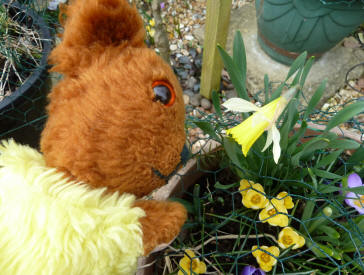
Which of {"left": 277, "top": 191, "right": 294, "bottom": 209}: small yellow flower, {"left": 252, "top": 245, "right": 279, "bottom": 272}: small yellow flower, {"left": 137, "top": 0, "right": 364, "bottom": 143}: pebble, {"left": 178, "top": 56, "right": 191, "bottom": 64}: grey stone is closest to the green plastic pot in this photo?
{"left": 137, "top": 0, "right": 364, "bottom": 143}: pebble

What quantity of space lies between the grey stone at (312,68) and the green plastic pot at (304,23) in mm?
82

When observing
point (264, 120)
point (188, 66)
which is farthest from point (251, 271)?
point (188, 66)

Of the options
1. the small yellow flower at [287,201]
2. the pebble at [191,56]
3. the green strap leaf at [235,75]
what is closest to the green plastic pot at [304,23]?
the pebble at [191,56]

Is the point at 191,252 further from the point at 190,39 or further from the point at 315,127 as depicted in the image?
the point at 190,39

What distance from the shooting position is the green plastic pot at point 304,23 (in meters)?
1.27

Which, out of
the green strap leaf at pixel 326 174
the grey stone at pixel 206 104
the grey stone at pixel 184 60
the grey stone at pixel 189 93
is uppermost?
the green strap leaf at pixel 326 174

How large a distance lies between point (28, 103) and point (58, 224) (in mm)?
853

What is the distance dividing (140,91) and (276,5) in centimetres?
119

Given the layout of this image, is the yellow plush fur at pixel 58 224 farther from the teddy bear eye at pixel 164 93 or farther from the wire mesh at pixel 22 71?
the wire mesh at pixel 22 71

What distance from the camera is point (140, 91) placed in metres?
0.42

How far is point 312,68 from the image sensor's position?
1591 millimetres

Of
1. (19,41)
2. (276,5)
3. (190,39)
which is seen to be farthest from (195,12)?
(19,41)

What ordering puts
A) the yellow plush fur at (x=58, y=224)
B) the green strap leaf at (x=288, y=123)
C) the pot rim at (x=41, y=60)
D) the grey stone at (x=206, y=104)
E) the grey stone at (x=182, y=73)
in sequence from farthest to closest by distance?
1. the grey stone at (x=182, y=73)
2. the grey stone at (x=206, y=104)
3. the pot rim at (x=41, y=60)
4. the green strap leaf at (x=288, y=123)
5. the yellow plush fur at (x=58, y=224)

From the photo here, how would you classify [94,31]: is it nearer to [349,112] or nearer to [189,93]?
[349,112]
